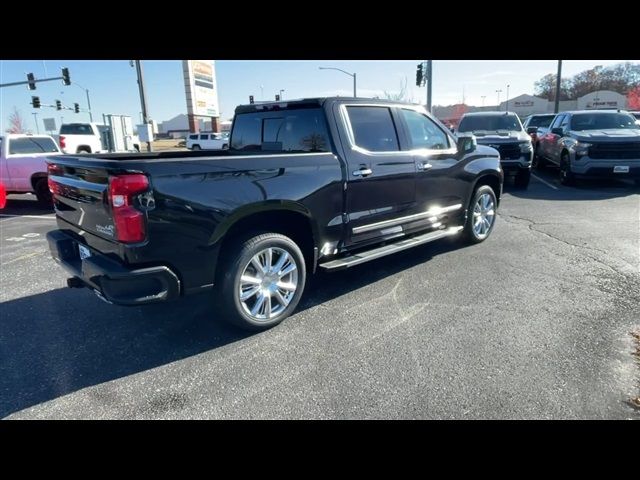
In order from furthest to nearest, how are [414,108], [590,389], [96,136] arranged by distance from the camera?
[96,136] → [414,108] → [590,389]

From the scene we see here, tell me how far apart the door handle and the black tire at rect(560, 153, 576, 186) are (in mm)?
8933

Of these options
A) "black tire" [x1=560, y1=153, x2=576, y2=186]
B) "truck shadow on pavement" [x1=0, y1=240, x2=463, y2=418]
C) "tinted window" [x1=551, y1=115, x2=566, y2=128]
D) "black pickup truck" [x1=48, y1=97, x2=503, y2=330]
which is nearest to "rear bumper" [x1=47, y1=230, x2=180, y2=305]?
"black pickup truck" [x1=48, y1=97, x2=503, y2=330]

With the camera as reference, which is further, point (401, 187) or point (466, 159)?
point (466, 159)

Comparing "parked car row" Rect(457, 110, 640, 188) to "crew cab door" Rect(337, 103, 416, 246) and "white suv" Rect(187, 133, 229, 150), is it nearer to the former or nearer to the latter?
"crew cab door" Rect(337, 103, 416, 246)

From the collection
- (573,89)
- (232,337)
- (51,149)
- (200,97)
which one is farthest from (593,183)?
(573,89)

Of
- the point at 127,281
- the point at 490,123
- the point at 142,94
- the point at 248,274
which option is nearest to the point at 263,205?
the point at 248,274

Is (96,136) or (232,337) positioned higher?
(96,136)

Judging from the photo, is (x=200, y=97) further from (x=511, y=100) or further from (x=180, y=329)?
(x=511, y=100)

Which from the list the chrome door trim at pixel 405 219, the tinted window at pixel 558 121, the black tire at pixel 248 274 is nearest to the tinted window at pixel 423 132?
the chrome door trim at pixel 405 219

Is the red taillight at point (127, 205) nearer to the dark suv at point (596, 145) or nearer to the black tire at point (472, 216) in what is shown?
the black tire at point (472, 216)

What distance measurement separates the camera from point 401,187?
443 centimetres

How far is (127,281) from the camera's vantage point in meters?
2.72

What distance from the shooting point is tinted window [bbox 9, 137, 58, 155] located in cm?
945
